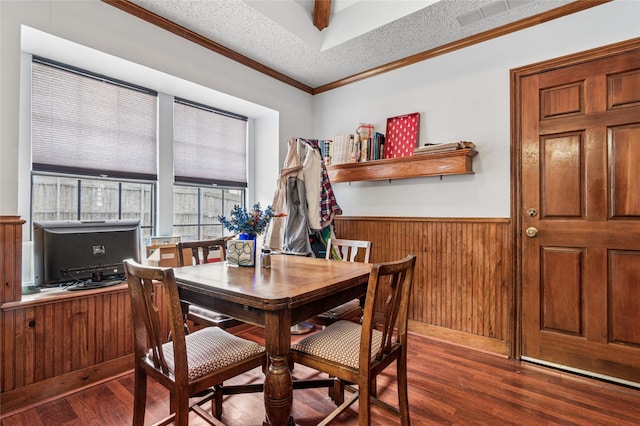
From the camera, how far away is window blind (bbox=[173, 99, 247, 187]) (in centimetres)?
312

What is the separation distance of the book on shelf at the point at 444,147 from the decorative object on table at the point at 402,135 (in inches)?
8.5

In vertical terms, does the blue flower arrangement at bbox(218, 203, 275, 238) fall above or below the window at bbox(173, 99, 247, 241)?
below

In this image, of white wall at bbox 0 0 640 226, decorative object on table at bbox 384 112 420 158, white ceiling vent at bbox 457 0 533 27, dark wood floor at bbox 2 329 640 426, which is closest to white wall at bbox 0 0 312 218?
white wall at bbox 0 0 640 226

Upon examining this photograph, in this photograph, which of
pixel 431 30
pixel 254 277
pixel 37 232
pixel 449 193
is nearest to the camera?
pixel 254 277

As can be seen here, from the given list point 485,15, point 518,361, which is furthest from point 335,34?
point 518,361

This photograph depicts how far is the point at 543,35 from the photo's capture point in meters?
2.42

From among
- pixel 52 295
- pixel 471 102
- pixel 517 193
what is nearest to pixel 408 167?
pixel 471 102

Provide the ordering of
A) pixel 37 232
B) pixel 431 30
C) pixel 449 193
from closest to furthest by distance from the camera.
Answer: pixel 37 232 → pixel 431 30 → pixel 449 193

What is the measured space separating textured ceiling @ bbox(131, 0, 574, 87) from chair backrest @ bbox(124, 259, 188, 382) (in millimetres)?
2066

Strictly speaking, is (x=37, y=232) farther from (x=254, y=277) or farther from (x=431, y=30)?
(x=431, y=30)

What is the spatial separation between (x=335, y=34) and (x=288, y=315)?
2610mm

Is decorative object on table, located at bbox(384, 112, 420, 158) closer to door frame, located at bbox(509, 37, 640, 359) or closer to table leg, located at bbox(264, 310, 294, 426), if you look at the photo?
door frame, located at bbox(509, 37, 640, 359)

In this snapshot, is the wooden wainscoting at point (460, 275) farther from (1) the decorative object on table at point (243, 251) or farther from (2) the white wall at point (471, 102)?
(1) the decorative object on table at point (243, 251)

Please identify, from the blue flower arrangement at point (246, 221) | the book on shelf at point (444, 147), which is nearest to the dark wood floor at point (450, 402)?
the blue flower arrangement at point (246, 221)
